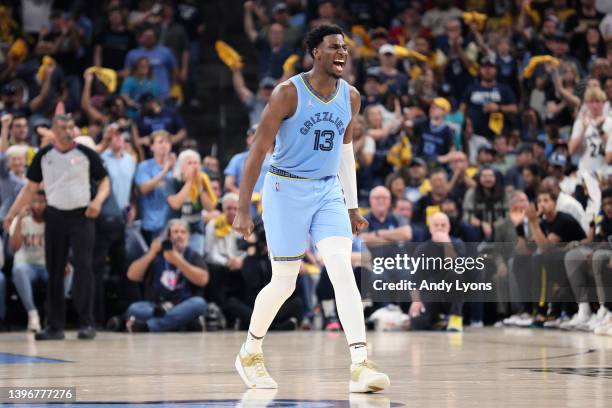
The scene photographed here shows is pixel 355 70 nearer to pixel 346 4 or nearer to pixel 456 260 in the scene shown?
pixel 346 4

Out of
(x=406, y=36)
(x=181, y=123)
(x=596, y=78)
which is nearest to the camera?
(x=596, y=78)

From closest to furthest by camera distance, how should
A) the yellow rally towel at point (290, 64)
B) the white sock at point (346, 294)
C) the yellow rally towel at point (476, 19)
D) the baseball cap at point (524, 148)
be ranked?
the white sock at point (346, 294) < the baseball cap at point (524, 148) < the yellow rally towel at point (290, 64) < the yellow rally towel at point (476, 19)

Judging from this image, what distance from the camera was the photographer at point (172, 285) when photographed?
1459 cm

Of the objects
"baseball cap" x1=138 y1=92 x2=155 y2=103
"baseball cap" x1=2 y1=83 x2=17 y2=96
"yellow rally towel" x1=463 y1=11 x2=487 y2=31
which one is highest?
"yellow rally towel" x1=463 y1=11 x2=487 y2=31

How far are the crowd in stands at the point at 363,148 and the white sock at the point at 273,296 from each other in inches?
215

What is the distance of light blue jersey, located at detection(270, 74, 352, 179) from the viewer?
767 cm

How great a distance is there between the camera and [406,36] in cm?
2022

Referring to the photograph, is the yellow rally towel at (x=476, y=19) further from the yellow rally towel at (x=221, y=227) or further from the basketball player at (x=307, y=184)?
the basketball player at (x=307, y=184)

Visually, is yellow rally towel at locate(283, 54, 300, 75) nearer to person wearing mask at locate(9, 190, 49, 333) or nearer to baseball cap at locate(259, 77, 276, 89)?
baseball cap at locate(259, 77, 276, 89)

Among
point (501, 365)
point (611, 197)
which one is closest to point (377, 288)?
point (611, 197)

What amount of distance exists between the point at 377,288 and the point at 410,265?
49 cm

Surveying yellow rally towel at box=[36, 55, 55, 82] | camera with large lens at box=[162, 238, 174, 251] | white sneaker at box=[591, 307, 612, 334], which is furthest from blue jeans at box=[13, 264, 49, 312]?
white sneaker at box=[591, 307, 612, 334]

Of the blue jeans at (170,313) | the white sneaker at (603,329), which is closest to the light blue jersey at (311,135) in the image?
the white sneaker at (603,329)

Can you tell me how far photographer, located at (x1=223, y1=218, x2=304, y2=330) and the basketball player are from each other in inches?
277
